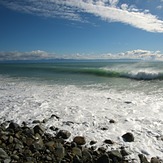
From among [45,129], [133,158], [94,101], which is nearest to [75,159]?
[133,158]

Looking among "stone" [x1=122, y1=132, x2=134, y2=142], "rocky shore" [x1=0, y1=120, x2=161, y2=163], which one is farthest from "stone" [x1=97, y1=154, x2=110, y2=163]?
"stone" [x1=122, y1=132, x2=134, y2=142]

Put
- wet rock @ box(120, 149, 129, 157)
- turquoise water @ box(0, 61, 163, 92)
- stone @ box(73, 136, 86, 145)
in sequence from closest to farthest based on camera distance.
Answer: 1. wet rock @ box(120, 149, 129, 157)
2. stone @ box(73, 136, 86, 145)
3. turquoise water @ box(0, 61, 163, 92)

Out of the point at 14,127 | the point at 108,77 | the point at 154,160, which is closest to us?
the point at 154,160

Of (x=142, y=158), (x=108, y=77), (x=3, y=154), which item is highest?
(x=3, y=154)

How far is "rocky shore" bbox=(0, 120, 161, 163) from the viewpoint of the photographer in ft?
16.8

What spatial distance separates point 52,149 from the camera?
555 centimetres

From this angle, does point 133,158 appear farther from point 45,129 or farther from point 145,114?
point 145,114

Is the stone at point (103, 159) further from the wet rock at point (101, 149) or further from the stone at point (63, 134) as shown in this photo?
the stone at point (63, 134)

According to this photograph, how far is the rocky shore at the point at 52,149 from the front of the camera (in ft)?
16.8

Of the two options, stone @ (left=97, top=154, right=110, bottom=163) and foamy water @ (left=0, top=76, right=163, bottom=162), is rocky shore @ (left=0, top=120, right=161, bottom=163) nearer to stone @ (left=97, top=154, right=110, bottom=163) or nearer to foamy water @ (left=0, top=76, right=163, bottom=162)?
stone @ (left=97, top=154, right=110, bottom=163)

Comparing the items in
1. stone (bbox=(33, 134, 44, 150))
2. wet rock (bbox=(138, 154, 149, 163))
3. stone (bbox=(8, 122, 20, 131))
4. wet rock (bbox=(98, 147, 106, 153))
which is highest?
stone (bbox=(8, 122, 20, 131))

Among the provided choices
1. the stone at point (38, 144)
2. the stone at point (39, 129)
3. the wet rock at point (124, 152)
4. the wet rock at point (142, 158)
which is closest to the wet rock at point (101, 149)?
the wet rock at point (124, 152)

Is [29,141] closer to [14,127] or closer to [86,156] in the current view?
[14,127]

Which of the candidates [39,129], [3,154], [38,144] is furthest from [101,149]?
[3,154]
